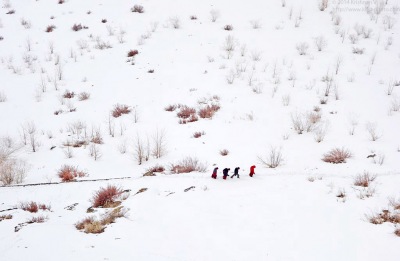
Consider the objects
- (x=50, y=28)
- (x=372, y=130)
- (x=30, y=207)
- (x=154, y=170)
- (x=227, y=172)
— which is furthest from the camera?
(x=50, y=28)

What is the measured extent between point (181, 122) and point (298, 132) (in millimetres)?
2715

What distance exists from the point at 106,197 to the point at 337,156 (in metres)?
4.13

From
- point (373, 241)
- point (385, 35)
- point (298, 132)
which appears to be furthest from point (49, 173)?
point (385, 35)

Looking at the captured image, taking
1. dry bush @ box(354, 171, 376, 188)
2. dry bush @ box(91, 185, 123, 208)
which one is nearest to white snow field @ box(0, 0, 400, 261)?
dry bush @ box(354, 171, 376, 188)

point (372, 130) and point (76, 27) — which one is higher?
point (76, 27)

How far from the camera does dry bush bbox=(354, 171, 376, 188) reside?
524 cm

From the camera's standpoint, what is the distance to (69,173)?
651 centimetres

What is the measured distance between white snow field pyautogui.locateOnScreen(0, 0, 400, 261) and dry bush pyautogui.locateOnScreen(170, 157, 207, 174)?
0.04 metres

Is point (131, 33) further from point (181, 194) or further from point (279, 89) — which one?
point (181, 194)

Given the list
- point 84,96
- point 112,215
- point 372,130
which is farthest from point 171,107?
point 372,130

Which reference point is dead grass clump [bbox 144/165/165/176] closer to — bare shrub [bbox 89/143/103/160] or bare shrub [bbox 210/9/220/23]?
bare shrub [bbox 89/143/103/160]

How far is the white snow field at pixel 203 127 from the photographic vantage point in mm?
4207

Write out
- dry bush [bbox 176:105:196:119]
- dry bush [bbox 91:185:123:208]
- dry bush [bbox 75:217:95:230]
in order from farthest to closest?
dry bush [bbox 176:105:196:119] → dry bush [bbox 91:185:123:208] → dry bush [bbox 75:217:95:230]

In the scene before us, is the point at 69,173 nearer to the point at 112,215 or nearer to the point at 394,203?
the point at 112,215
